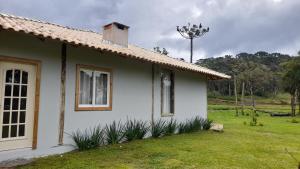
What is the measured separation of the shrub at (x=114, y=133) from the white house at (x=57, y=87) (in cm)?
21

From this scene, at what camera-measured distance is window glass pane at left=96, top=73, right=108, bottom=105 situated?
9385mm

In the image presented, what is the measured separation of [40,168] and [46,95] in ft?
6.49

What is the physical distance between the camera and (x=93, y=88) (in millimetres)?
9203

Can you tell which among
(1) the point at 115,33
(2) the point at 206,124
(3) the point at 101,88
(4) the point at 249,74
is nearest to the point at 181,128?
(2) the point at 206,124

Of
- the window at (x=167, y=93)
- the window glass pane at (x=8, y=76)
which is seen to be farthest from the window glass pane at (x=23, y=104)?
the window at (x=167, y=93)

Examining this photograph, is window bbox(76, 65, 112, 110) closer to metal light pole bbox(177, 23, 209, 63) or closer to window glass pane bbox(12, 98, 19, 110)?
window glass pane bbox(12, 98, 19, 110)

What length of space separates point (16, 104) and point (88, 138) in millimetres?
2321

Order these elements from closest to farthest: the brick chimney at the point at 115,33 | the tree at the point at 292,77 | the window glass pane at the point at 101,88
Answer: the window glass pane at the point at 101,88 < the brick chimney at the point at 115,33 < the tree at the point at 292,77

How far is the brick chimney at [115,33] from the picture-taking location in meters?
11.8

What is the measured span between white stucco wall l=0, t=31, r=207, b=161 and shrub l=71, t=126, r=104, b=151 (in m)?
0.15

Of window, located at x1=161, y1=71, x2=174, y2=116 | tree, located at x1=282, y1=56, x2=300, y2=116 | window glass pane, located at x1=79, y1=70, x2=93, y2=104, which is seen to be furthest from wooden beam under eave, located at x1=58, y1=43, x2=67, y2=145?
tree, located at x1=282, y1=56, x2=300, y2=116

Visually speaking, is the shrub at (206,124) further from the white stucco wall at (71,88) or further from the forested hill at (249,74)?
the forested hill at (249,74)

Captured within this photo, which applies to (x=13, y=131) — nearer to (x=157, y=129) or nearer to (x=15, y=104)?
(x=15, y=104)

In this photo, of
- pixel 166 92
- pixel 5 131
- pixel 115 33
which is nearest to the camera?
pixel 5 131
